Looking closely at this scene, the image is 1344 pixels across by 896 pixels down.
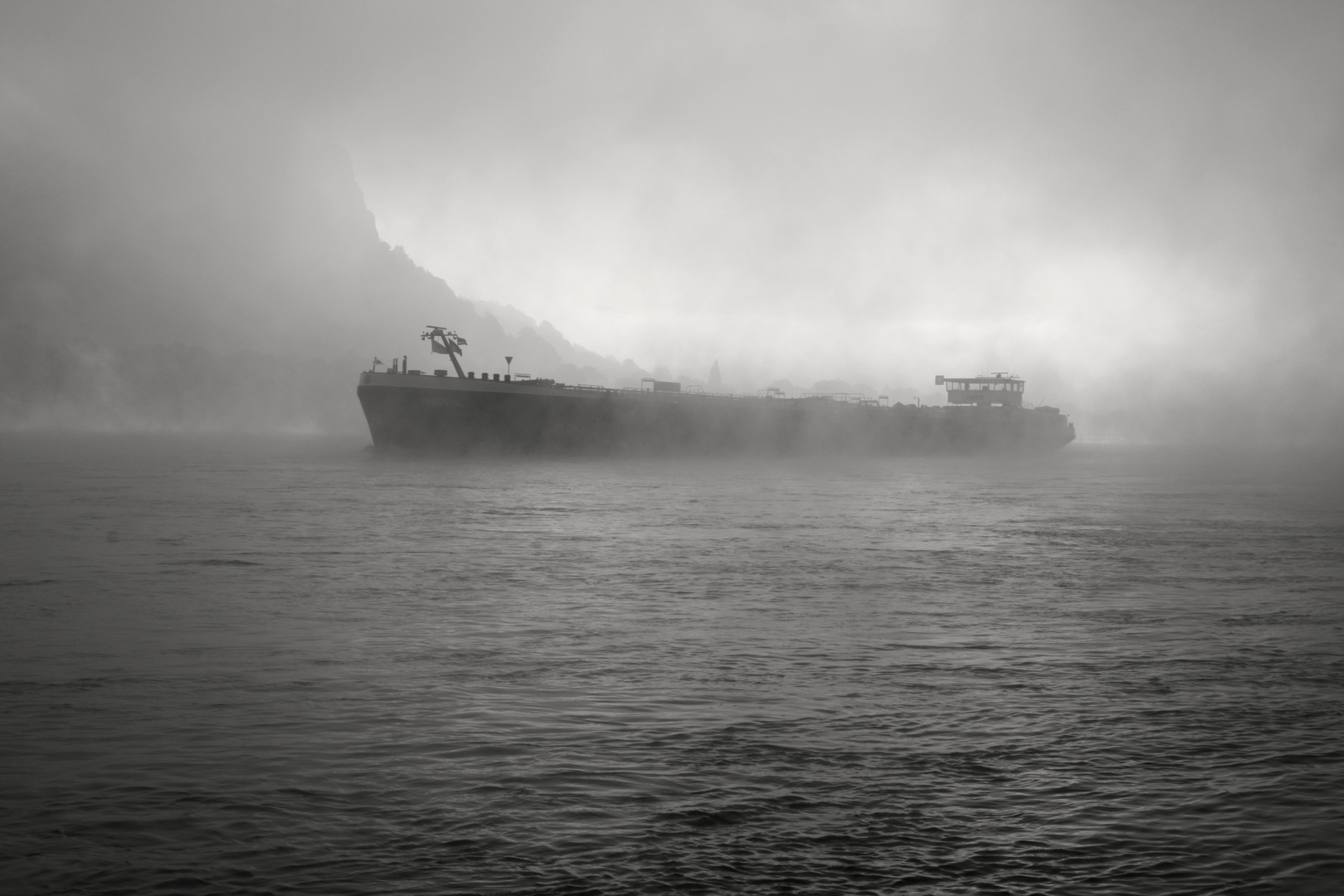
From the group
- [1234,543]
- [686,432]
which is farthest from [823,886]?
[686,432]

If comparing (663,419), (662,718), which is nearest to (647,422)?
(663,419)

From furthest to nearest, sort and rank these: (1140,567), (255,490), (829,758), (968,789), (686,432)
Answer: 1. (686,432)
2. (255,490)
3. (1140,567)
4. (829,758)
5. (968,789)

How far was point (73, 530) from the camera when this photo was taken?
107 ft

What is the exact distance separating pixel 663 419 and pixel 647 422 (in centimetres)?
183

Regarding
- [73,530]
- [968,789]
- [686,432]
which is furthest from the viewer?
[686,432]

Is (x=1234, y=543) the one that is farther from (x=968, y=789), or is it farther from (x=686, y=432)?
(x=686, y=432)

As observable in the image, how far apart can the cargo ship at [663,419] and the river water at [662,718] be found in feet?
174

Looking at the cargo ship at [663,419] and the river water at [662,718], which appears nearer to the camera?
the river water at [662,718]

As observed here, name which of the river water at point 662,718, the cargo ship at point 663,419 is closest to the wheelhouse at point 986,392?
the cargo ship at point 663,419

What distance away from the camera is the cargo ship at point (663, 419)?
83.9 meters

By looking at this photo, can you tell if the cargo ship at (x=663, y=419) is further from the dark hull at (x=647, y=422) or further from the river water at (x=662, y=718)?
the river water at (x=662, y=718)

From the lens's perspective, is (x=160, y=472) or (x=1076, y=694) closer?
(x=1076, y=694)

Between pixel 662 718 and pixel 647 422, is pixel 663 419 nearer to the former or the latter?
pixel 647 422

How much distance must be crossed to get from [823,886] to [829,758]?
10.2 feet
